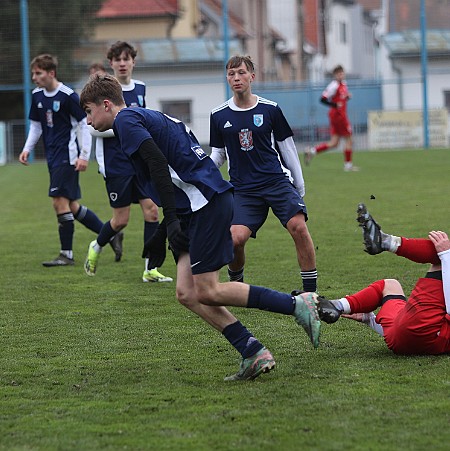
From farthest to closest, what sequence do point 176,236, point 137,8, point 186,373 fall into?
point 137,8, point 186,373, point 176,236

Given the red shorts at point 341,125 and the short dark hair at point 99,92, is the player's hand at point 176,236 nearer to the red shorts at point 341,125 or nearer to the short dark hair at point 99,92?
the short dark hair at point 99,92

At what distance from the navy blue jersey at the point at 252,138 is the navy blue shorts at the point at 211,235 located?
84.6 inches

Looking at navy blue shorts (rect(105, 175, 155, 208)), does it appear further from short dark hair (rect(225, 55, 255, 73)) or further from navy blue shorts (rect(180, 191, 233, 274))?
navy blue shorts (rect(180, 191, 233, 274))

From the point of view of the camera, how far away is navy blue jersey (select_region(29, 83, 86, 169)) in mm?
10148

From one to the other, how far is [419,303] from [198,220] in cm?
129

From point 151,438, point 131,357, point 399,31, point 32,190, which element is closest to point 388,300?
point 131,357

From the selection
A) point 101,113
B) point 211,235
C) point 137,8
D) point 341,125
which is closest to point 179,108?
point 137,8

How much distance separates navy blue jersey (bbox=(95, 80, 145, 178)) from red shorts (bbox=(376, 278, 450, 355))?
4.13 m

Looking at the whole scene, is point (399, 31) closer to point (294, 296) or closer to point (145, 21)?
point (145, 21)

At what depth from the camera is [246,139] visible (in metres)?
7.45

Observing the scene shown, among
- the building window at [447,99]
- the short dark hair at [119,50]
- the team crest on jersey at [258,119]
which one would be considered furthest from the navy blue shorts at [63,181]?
the building window at [447,99]

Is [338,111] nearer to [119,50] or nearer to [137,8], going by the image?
[119,50]

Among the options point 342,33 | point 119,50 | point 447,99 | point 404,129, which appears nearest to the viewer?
point 119,50

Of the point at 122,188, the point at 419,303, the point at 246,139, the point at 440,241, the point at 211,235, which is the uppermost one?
the point at 246,139
